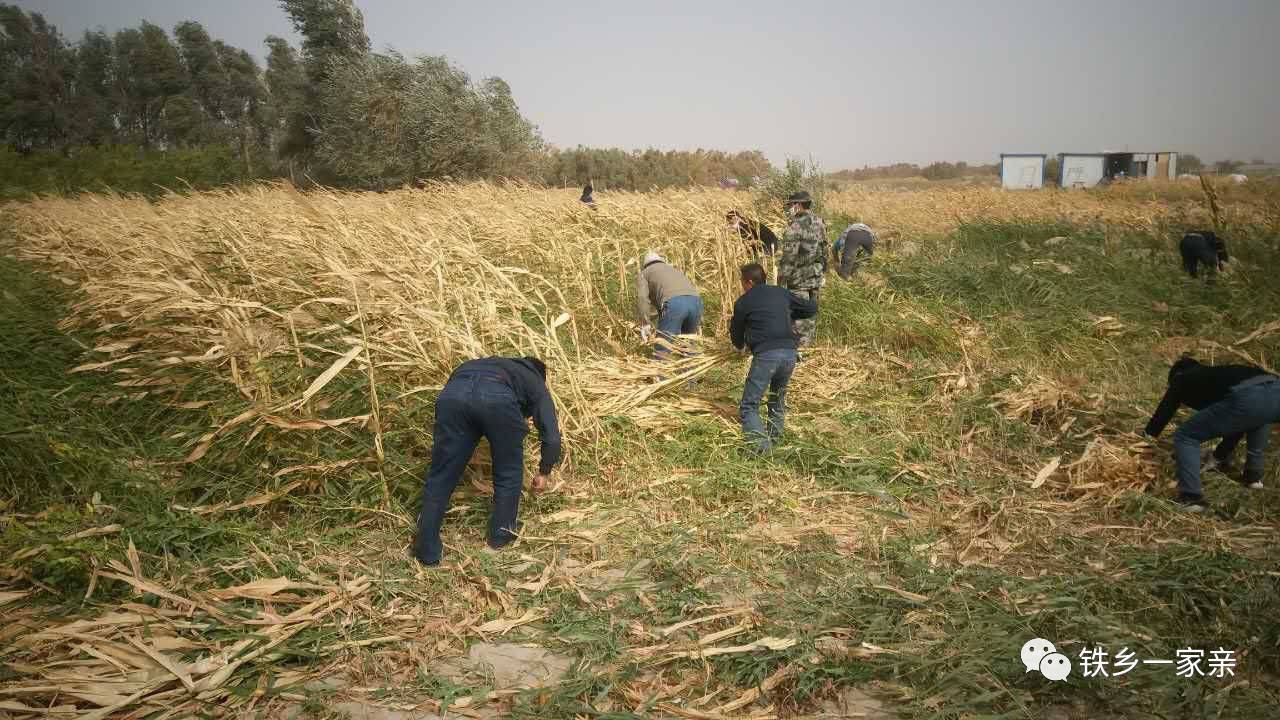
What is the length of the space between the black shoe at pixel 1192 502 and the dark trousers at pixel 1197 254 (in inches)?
265

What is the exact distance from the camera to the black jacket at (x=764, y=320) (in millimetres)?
5082

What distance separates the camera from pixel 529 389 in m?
3.79

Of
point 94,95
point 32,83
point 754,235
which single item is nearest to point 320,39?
point 32,83

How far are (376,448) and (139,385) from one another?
212 cm

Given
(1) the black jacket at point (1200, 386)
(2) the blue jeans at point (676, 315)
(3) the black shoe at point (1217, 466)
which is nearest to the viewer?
(1) the black jacket at point (1200, 386)

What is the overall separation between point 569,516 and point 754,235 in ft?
20.1

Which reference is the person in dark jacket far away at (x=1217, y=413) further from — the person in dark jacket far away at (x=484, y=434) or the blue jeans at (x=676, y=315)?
the person in dark jacket far away at (x=484, y=434)

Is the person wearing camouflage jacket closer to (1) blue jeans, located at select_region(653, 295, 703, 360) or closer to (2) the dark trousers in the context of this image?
(1) blue jeans, located at select_region(653, 295, 703, 360)

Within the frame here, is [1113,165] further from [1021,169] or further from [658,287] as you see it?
[658,287]

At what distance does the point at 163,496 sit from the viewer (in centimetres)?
386

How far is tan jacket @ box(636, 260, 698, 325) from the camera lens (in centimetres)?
650

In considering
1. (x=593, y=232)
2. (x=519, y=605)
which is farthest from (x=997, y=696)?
(x=593, y=232)

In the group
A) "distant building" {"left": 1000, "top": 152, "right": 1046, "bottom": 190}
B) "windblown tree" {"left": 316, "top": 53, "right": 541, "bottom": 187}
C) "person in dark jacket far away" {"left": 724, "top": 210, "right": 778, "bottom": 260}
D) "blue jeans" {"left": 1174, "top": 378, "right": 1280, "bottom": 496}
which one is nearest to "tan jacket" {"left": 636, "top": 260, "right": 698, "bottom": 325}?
"person in dark jacket far away" {"left": 724, "top": 210, "right": 778, "bottom": 260}

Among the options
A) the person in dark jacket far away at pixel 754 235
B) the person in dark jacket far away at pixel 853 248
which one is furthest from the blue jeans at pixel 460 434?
the person in dark jacket far away at pixel 853 248
